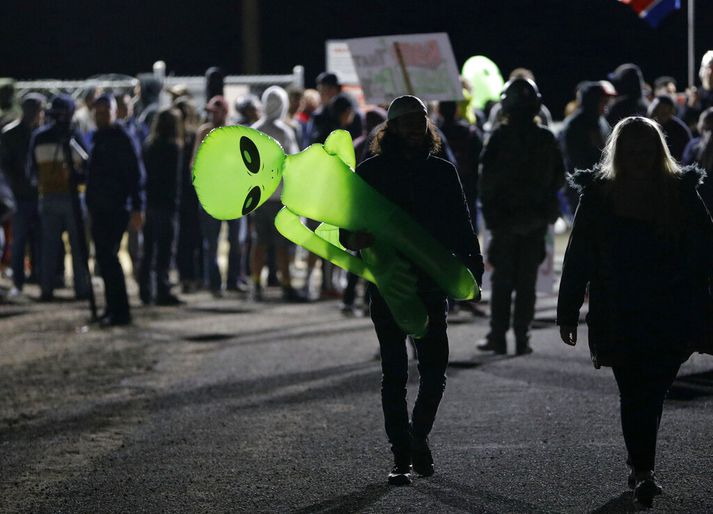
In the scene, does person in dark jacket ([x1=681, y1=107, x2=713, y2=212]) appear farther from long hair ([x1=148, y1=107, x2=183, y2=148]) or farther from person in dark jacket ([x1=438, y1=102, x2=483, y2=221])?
long hair ([x1=148, y1=107, x2=183, y2=148])

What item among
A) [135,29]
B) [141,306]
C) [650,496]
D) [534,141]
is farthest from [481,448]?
[135,29]

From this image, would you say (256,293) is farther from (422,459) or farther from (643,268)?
(643,268)

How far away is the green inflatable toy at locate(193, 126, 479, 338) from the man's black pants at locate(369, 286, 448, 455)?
0.55ft

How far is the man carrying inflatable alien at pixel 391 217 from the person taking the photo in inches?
249

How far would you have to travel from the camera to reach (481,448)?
750cm

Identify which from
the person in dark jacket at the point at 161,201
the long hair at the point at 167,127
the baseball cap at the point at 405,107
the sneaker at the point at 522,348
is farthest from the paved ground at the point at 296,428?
the long hair at the point at 167,127

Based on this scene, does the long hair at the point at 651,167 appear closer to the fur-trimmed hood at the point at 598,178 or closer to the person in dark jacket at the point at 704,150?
the fur-trimmed hood at the point at 598,178

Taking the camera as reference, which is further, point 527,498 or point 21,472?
point 21,472

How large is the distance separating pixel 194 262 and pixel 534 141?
711 cm

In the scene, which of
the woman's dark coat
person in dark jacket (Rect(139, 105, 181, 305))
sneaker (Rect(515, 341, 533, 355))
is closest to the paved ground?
sneaker (Rect(515, 341, 533, 355))

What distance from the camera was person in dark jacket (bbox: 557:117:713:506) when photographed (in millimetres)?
6094

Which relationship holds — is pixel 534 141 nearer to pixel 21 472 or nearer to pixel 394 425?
pixel 394 425

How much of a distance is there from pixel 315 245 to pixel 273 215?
875 cm

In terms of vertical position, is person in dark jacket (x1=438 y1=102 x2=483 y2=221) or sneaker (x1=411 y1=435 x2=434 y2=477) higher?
person in dark jacket (x1=438 y1=102 x2=483 y2=221)
